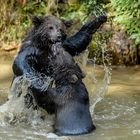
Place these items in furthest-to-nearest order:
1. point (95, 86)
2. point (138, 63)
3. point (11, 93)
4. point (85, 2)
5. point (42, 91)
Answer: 1. point (85, 2)
2. point (138, 63)
3. point (95, 86)
4. point (11, 93)
5. point (42, 91)

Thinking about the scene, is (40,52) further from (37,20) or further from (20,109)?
(20,109)

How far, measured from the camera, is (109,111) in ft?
24.8

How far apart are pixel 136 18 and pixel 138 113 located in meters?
3.83

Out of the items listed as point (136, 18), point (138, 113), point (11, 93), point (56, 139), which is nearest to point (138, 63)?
point (136, 18)

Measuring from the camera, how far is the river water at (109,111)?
6480 mm

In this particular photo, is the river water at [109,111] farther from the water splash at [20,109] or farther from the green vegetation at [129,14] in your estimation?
the green vegetation at [129,14]

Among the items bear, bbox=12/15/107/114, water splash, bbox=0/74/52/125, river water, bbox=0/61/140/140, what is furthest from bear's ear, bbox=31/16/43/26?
river water, bbox=0/61/140/140

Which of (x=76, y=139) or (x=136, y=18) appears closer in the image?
(x=76, y=139)

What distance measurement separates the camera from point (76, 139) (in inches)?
246

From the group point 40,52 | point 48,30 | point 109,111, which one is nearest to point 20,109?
point 40,52

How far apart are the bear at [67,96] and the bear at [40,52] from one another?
89 mm

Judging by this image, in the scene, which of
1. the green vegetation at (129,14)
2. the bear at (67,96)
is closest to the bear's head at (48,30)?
the bear at (67,96)

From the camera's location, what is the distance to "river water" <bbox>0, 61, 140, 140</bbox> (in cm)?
648

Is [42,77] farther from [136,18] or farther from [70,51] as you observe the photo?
[136,18]
